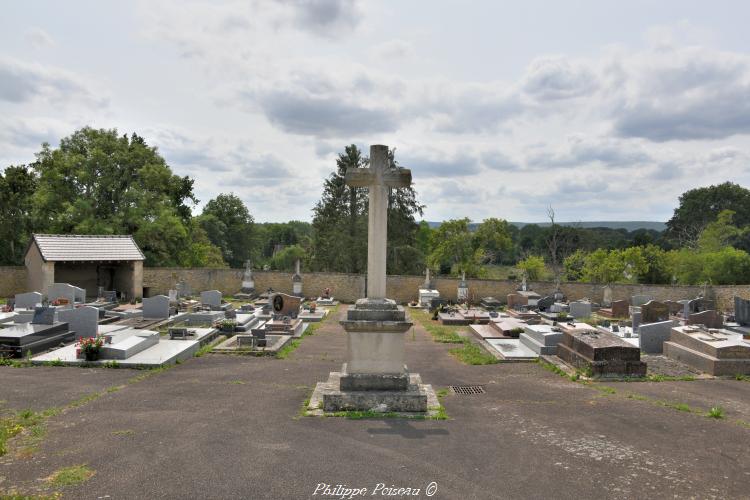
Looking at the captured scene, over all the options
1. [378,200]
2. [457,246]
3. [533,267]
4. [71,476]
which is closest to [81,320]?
[71,476]

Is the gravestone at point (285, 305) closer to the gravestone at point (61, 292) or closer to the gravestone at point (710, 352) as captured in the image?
the gravestone at point (61, 292)

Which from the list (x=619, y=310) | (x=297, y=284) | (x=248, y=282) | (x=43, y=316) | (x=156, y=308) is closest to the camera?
(x=43, y=316)

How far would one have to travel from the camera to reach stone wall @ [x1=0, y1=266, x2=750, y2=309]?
2884 centimetres

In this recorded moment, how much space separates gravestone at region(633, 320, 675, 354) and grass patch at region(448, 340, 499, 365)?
4.39 metres

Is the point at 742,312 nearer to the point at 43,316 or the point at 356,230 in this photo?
the point at 43,316

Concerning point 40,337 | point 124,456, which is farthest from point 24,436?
point 40,337

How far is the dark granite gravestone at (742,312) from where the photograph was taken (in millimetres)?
17625

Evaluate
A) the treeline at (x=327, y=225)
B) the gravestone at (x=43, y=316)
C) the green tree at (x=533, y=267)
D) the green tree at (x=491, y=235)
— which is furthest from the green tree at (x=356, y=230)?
the gravestone at (x=43, y=316)

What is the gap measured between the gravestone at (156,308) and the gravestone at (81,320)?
15.7ft

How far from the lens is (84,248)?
80.7 ft

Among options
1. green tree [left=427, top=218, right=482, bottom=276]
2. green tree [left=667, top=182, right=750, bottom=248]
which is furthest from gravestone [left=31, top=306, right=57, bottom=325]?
green tree [left=667, top=182, right=750, bottom=248]

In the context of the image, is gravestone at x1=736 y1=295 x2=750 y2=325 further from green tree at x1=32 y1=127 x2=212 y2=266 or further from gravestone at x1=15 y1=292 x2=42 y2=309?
green tree at x1=32 y1=127 x2=212 y2=266

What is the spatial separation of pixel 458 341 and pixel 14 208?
33212mm

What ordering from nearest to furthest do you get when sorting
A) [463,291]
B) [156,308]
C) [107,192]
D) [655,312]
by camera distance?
[655,312] → [156,308] → [463,291] → [107,192]
